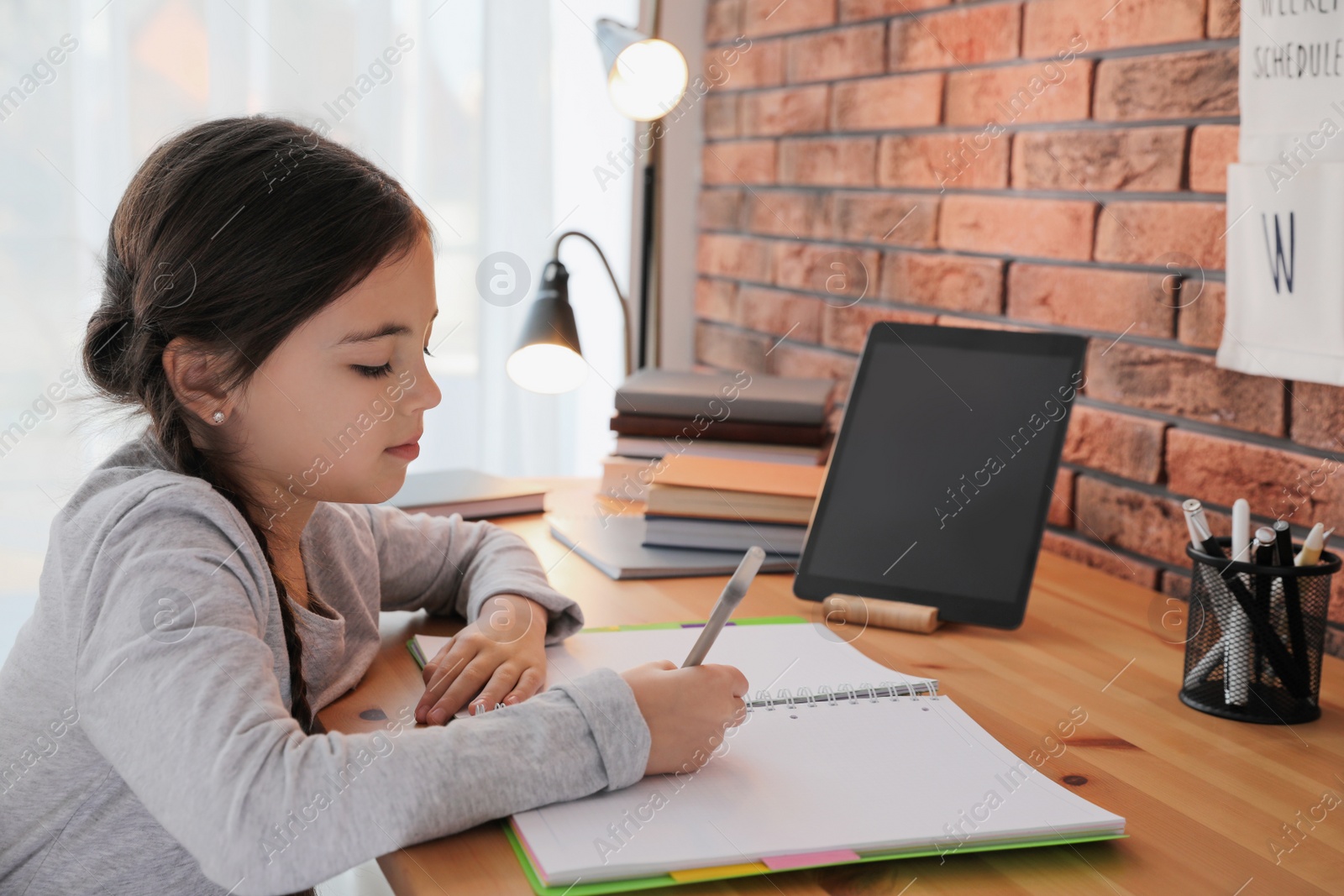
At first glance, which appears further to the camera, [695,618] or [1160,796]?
[695,618]

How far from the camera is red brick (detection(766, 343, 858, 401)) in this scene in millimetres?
1718

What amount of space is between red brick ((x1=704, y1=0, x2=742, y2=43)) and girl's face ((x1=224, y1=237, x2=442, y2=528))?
4.20 ft

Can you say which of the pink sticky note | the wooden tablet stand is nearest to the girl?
the pink sticky note

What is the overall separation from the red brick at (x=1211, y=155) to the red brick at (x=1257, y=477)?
25 cm

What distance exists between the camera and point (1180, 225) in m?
1.14

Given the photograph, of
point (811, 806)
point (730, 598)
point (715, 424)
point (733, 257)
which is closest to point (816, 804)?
point (811, 806)

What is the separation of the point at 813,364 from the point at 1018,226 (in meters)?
0.50

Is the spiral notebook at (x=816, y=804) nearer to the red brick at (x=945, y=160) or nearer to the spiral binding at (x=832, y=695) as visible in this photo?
the spiral binding at (x=832, y=695)

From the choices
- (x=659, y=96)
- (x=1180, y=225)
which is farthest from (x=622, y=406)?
(x=1180, y=225)

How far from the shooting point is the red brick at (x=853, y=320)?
159cm

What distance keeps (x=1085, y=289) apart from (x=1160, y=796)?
2.26ft

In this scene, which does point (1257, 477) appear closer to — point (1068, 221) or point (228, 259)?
point (1068, 221)

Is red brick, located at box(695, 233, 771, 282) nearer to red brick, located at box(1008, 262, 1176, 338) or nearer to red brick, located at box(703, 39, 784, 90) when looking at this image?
red brick, located at box(703, 39, 784, 90)

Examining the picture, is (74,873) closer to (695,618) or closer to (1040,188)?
(695,618)
